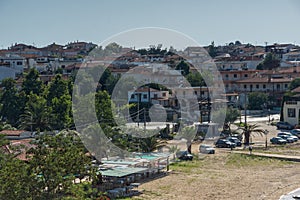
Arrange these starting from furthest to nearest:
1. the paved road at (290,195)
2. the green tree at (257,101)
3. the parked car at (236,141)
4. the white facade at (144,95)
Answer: the green tree at (257,101) < the white facade at (144,95) < the parked car at (236,141) < the paved road at (290,195)

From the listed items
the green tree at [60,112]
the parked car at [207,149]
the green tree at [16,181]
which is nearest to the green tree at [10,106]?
the green tree at [60,112]

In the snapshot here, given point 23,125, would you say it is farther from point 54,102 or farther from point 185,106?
point 185,106

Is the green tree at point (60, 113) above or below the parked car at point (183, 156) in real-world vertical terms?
above

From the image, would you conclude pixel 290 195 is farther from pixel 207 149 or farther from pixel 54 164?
pixel 207 149

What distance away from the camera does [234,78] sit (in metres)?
50.5

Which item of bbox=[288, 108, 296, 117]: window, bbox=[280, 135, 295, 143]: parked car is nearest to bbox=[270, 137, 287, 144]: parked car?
bbox=[280, 135, 295, 143]: parked car

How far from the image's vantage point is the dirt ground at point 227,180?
15.5m

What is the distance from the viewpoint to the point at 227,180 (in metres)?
17.5

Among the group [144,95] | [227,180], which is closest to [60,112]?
[227,180]

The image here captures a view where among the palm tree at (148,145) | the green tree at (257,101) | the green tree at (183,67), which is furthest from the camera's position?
the green tree at (183,67)

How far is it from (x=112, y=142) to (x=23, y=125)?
6969mm

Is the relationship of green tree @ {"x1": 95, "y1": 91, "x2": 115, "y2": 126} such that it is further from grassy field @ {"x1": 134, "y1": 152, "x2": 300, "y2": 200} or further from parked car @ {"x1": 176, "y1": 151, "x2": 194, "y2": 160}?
grassy field @ {"x1": 134, "y1": 152, "x2": 300, "y2": 200}

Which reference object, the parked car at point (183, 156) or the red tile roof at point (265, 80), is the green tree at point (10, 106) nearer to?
the parked car at point (183, 156)

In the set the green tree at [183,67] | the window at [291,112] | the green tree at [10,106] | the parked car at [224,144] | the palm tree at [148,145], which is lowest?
the parked car at [224,144]
